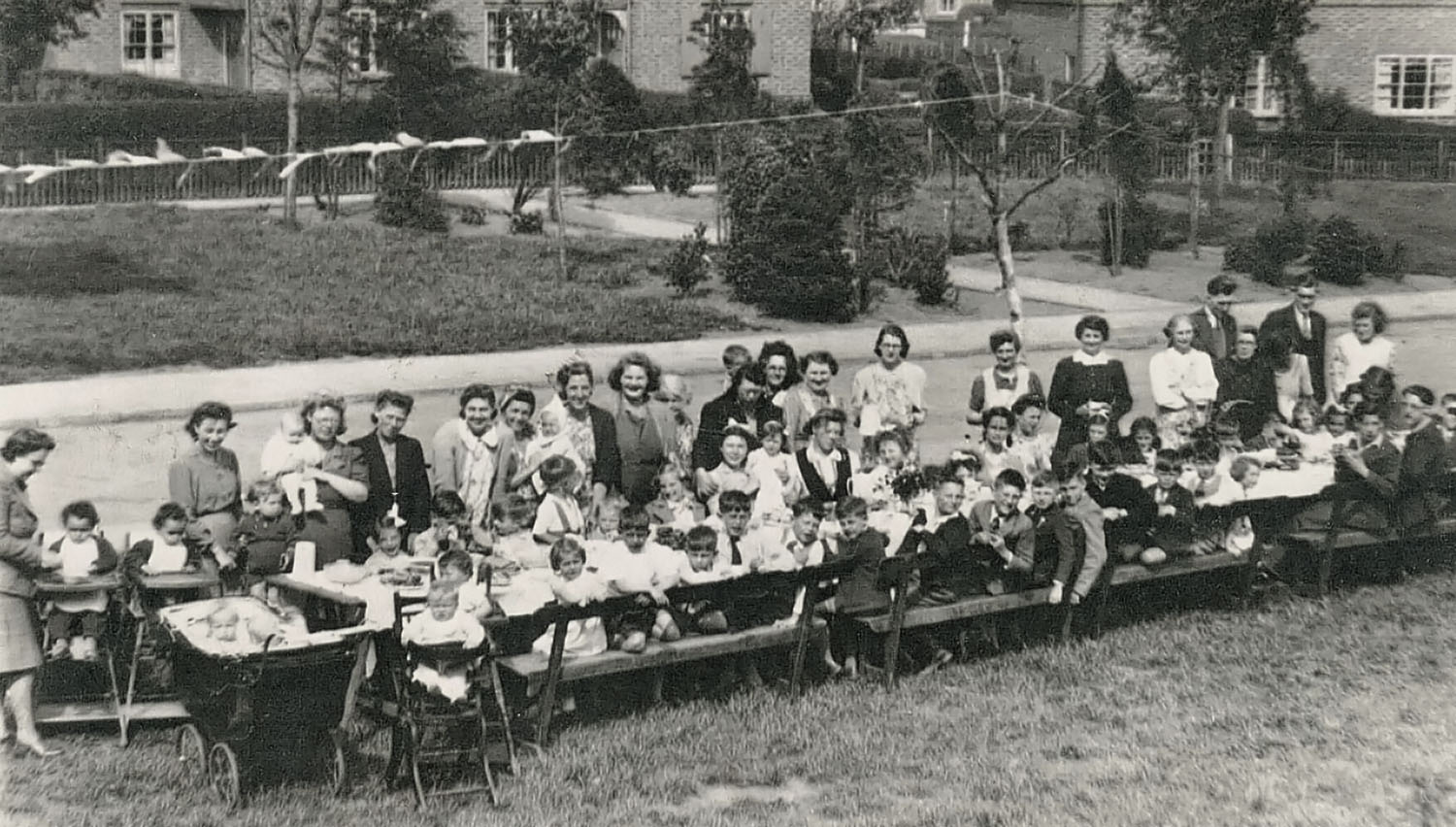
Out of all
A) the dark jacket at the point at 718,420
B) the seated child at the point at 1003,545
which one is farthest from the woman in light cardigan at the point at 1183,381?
the dark jacket at the point at 718,420

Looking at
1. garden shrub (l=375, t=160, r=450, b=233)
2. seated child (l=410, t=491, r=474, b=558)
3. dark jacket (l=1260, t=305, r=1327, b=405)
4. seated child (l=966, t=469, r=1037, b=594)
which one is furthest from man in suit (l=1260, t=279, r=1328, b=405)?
garden shrub (l=375, t=160, r=450, b=233)

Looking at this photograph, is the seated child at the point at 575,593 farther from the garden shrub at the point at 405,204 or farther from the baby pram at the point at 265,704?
the garden shrub at the point at 405,204

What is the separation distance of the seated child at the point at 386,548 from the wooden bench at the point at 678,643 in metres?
0.95

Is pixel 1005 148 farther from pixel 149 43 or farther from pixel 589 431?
pixel 149 43

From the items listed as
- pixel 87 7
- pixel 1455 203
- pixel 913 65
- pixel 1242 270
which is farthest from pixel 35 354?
pixel 913 65

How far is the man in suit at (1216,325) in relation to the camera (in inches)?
400

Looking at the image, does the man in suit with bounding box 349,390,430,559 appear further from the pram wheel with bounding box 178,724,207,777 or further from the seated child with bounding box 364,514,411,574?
the pram wheel with bounding box 178,724,207,777

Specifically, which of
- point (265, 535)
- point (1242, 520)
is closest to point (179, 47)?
point (265, 535)

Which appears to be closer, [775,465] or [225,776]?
[225,776]

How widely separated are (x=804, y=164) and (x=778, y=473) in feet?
45.3

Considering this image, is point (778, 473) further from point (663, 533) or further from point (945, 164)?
point (945, 164)

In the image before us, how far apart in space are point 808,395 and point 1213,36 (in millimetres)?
16341

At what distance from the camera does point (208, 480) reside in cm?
739

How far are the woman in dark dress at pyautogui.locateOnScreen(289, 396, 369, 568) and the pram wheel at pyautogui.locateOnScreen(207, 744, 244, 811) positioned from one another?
1.45 m
